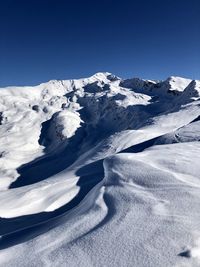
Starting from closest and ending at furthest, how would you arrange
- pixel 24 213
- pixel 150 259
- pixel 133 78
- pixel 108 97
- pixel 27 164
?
pixel 150 259, pixel 24 213, pixel 27 164, pixel 108 97, pixel 133 78

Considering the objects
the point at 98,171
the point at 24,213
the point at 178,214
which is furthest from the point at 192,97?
the point at 178,214

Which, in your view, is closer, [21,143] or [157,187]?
[157,187]

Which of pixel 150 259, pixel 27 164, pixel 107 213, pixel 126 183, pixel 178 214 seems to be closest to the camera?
pixel 150 259

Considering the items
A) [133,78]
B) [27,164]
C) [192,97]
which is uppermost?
[133,78]

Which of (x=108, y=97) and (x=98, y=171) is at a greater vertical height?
(x=108, y=97)

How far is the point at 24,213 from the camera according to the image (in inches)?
398

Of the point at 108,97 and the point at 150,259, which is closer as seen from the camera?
the point at 150,259

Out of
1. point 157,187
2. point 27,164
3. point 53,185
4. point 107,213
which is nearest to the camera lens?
point 107,213

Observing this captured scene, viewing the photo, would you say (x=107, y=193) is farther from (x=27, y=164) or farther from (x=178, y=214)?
(x=27, y=164)

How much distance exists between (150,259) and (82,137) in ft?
136

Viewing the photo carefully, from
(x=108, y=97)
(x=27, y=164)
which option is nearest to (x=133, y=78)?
(x=108, y=97)

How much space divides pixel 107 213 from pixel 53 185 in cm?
727

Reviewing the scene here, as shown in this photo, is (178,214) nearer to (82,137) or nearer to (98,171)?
(98,171)

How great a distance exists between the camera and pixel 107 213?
5922 millimetres
